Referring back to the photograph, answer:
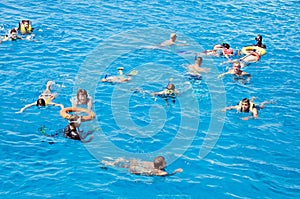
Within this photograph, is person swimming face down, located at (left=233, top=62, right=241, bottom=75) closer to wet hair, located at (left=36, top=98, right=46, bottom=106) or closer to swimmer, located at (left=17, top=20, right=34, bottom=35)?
wet hair, located at (left=36, top=98, right=46, bottom=106)

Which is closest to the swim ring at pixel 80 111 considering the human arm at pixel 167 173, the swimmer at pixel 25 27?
the human arm at pixel 167 173

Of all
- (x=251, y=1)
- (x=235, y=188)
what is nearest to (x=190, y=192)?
(x=235, y=188)

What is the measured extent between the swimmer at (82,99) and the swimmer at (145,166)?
4.31m

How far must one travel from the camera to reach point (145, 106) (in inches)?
883

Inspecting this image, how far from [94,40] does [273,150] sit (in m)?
14.1

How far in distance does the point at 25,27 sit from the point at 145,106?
10.4 m

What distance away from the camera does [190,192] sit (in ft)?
56.0

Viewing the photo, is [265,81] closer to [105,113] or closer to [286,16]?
[105,113]

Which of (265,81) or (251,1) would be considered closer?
(265,81)

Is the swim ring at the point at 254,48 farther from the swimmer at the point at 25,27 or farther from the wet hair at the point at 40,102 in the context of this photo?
the swimmer at the point at 25,27

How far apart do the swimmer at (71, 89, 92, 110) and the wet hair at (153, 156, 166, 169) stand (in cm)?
554

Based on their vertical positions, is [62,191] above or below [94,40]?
below

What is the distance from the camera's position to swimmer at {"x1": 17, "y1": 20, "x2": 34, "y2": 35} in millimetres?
28297

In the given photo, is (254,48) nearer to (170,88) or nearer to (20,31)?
(170,88)
